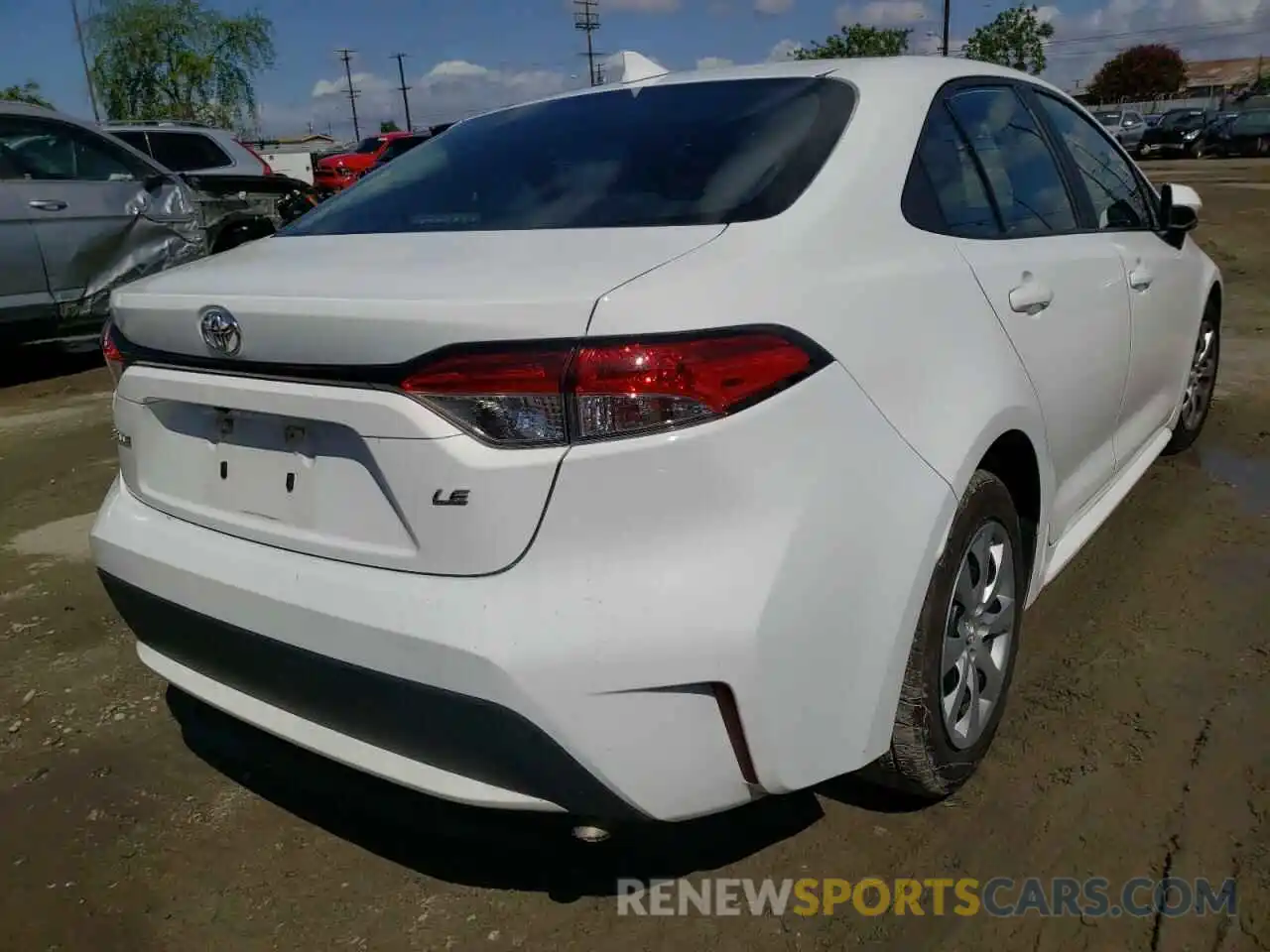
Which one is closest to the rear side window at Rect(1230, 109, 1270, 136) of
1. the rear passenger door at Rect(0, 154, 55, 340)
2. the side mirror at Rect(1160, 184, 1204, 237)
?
the side mirror at Rect(1160, 184, 1204, 237)

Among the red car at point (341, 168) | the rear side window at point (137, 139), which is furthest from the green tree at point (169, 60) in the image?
the rear side window at point (137, 139)

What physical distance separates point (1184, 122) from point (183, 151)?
35.7 meters

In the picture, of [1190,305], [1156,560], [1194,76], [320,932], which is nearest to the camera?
[320,932]

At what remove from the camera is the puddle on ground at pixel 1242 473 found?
157 inches

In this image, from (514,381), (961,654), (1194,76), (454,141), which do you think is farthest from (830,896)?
(1194,76)

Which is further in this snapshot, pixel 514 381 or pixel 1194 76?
pixel 1194 76

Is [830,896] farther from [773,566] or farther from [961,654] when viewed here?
[773,566]

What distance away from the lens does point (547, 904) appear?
2.10 meters

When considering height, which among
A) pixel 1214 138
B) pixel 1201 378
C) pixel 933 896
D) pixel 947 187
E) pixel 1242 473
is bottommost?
pixel 1214 138

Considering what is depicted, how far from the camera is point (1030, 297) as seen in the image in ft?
7.90

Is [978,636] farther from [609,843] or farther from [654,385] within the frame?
[654,385]

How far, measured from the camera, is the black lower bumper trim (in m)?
1.66

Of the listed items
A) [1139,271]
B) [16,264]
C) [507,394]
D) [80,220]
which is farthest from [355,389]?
[80,220]

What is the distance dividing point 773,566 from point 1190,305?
3001 mm
